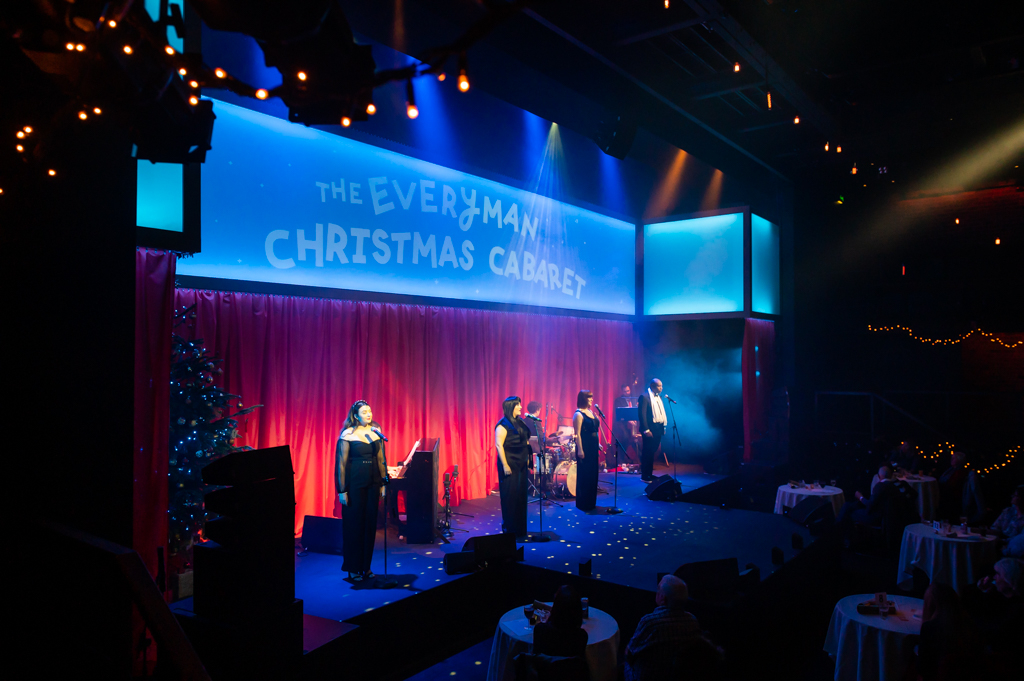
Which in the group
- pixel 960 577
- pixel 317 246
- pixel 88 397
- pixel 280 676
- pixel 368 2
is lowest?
pixel 960 577

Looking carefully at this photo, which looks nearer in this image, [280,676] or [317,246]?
[280,676]

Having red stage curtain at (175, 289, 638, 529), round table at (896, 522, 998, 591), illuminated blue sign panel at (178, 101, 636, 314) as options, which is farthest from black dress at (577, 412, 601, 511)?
round table at (896, 522, 998, 591)

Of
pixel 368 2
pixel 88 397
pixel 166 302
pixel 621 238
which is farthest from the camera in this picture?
pixel 621 238

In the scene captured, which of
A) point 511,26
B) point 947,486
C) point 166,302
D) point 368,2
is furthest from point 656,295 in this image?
point 166,302

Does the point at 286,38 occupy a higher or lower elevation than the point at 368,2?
lower

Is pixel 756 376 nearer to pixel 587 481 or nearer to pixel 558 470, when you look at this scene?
pixel 558 470

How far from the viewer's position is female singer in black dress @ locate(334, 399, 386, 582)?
609cm

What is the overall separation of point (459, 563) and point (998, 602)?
463 centimetres

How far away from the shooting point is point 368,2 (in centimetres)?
652

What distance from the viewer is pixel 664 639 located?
4.02 metres

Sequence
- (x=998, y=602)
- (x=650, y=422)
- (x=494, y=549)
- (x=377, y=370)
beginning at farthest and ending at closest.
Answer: (x=650, y=422), (x=377, y=370), (x=494, y=549), (x=998, y=602)

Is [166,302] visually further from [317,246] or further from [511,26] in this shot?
[511,26]

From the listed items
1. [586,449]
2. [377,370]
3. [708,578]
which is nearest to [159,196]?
[377,370]

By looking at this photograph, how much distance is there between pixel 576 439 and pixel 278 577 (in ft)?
19.2
